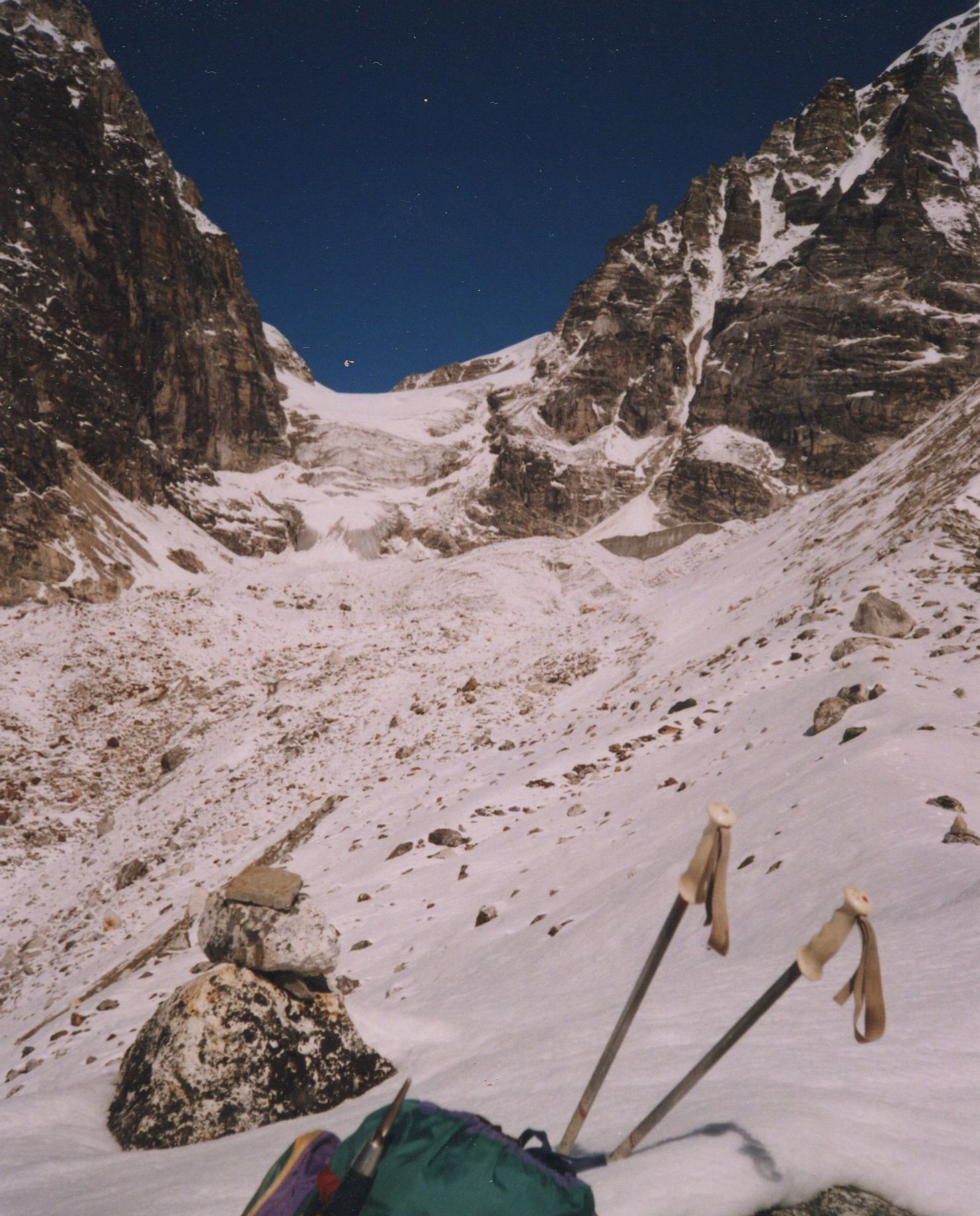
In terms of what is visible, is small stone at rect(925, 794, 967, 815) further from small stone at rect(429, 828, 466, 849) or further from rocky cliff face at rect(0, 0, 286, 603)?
rocky cliff face at rect(0, 0, 286, 603)

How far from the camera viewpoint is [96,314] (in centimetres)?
6012

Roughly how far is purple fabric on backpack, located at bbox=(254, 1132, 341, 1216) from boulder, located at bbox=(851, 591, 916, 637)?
9.80m

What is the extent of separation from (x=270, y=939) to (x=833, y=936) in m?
4.30

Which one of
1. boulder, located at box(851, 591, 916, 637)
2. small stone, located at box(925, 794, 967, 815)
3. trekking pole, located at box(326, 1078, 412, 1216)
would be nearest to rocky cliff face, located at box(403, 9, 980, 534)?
boulder, located at box(851, 591, 916, 637)

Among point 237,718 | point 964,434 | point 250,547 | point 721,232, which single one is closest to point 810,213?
point 721,232

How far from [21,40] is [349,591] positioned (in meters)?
73.0

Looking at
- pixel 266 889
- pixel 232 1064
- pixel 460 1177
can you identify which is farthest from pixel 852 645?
pixel 460 1177

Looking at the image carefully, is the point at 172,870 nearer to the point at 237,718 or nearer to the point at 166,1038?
the point at 237,718

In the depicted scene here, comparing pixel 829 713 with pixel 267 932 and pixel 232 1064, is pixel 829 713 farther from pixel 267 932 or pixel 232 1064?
pixel 232 1064

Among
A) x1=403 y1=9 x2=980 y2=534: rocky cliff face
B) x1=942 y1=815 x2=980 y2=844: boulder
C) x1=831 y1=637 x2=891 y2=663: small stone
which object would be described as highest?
x1=403 y1=9 x2=980 y2=534: rocky cliff face

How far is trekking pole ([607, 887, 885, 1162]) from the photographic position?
160 centimetres

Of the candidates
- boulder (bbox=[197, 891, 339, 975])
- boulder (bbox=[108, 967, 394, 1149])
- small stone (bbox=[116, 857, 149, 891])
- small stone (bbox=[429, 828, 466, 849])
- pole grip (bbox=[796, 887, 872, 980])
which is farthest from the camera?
small stone (bbox=[116, 857, 149, 891])

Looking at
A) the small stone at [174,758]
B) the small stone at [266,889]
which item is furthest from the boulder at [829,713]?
the small stone at [174,758]

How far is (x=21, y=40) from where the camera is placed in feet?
209
